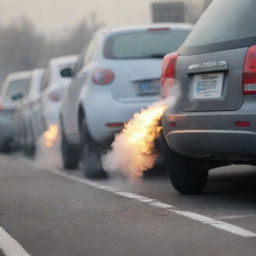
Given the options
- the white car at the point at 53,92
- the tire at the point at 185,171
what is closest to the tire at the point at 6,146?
the white car at the point at 53,92

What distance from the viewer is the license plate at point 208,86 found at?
764cm

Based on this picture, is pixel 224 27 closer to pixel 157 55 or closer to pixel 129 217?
pixel 129 217

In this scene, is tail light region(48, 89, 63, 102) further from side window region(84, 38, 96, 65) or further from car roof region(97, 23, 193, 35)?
car roof region(97, 23, 193, 35)

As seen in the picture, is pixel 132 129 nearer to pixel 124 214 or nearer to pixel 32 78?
pixel 124 214

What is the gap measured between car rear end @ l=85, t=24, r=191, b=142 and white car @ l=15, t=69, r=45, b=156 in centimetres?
477

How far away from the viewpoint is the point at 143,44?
11359mm

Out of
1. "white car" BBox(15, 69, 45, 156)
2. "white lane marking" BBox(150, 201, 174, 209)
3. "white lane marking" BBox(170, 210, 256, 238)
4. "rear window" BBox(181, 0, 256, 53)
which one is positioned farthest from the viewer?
"white car" BBox(15, 69, 45, 156)

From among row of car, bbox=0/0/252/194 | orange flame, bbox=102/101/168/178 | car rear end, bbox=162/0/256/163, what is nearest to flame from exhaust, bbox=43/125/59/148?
row of car, bbox=0/0/252/194

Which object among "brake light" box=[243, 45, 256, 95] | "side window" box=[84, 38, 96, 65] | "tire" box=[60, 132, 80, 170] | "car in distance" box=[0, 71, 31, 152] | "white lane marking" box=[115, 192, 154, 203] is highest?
"brake light" box=[243, 45, 256, 95]

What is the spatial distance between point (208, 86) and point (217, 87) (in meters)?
0.12

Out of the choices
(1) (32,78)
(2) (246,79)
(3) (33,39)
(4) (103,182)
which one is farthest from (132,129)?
(3) (33,39)

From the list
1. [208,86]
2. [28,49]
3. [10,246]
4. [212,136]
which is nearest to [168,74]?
[208,86]

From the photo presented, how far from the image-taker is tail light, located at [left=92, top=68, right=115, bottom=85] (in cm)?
1086

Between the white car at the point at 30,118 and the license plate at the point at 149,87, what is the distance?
5.13 metres
